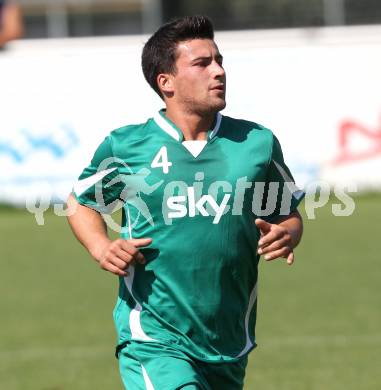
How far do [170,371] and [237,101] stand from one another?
42.6 feet

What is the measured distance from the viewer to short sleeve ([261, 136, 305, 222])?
17.3ft

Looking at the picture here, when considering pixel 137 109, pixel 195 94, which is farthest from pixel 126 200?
pixel 137 109

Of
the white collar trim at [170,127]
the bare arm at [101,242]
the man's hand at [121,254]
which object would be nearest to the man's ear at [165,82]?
the white collar trim at [170,127]

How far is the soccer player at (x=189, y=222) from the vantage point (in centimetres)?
508

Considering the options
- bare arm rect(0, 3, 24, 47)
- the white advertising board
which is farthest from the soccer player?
bare arm rect(0, 3, 24, 47)

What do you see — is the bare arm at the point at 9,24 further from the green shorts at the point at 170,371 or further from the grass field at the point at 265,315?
the green shorts at the point at 170,371

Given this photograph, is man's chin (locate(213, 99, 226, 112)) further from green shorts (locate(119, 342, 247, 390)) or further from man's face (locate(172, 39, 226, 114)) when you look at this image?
green shorts (locate(119, 342, 247, 390))

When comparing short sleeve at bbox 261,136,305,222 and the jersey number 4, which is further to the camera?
short sleeve at bbox 261,136,305,222

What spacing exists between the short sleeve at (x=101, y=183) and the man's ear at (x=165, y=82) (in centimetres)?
33

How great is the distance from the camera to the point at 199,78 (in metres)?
5.23

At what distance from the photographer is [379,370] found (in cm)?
860

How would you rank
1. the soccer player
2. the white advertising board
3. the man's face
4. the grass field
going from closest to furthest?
the soccer player → the man's face → the grass field → the white advertising board

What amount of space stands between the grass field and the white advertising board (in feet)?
5.57

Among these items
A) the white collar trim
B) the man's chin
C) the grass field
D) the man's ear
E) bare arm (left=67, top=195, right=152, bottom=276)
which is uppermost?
the man's ear
